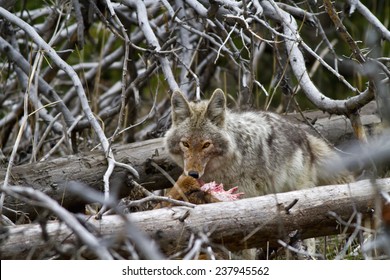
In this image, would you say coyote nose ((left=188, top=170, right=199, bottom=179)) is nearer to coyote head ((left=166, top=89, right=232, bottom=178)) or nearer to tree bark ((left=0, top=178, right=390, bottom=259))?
coyote head ((left=166, top=89, right=232, bottom=178))

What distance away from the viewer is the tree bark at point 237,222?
179 inches

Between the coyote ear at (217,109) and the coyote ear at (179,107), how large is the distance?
0.18 meters

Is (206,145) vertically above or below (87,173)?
above

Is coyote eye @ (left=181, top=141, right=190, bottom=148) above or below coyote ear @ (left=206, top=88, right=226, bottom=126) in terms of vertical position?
below

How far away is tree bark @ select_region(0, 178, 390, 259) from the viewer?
4.56 meters

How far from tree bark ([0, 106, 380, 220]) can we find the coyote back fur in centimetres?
28

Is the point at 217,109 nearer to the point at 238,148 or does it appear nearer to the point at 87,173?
the point at 238,148

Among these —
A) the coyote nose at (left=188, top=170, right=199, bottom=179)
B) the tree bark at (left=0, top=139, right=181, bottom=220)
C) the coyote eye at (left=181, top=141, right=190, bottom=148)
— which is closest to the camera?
the coyote nose at (left=188, top=170, right=199, bottom=179)

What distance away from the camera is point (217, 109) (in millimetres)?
6648

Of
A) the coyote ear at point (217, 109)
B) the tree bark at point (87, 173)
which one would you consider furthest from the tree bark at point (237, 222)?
the coyote ear at point (217, 109)

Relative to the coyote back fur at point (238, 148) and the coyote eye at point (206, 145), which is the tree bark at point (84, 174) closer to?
the coyote back fur at point (238, 148)

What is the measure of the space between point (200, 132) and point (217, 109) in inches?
10.2

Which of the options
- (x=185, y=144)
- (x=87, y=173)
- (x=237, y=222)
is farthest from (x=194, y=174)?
(x=237, y=222)

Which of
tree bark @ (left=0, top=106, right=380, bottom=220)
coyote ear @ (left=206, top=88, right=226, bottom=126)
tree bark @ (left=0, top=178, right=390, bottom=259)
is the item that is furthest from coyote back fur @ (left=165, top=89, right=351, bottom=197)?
tree bark @ (left=0, top=178, right=390, bottom=259)
